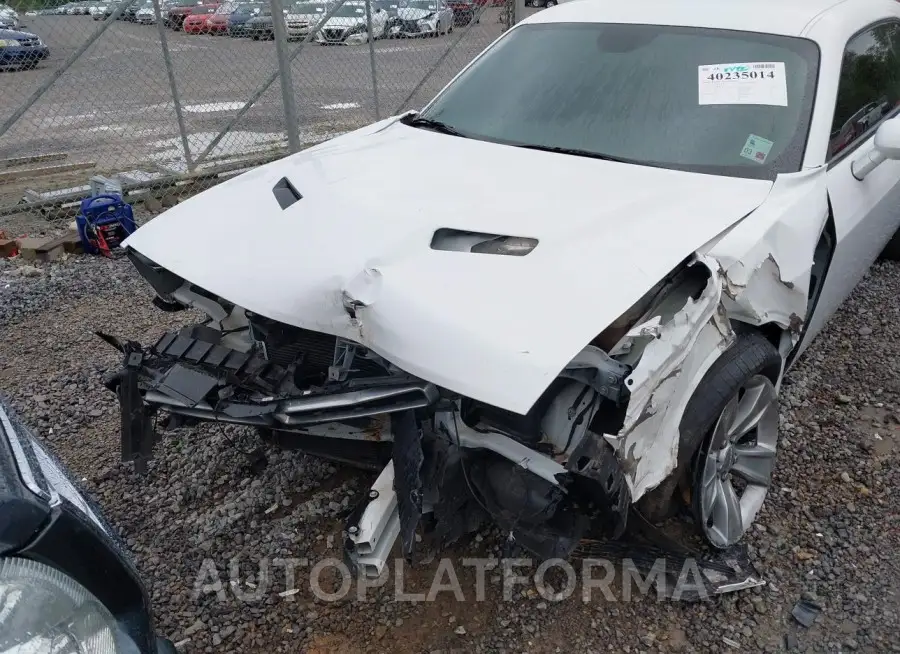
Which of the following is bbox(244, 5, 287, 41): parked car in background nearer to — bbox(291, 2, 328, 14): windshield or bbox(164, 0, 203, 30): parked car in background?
bbox(291, 2, 328, 14): windshield

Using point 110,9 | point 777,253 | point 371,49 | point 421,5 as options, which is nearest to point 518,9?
point 421,5

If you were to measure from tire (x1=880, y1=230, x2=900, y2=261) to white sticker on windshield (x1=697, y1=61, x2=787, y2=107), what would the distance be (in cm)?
240

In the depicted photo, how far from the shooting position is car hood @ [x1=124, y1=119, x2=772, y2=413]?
1743 mm

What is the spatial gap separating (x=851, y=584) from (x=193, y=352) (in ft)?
7.80

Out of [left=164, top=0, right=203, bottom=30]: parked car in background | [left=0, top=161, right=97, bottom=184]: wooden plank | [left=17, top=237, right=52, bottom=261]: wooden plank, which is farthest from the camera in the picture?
[left=0, top=161, right=97, bottom=184]: wooden plank

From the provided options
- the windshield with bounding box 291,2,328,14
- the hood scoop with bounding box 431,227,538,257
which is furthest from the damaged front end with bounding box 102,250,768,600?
the windshield with bounding box 291,2,328,14

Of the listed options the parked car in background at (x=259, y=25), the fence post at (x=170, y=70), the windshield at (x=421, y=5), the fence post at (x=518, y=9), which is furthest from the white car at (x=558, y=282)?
the fence post at (x=518, y=9)

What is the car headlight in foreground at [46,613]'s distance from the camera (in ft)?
3.67

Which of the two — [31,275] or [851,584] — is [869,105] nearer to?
[851,584]

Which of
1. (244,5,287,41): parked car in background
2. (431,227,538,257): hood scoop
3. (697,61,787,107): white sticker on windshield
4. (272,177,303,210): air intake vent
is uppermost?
(697,61,787,107): white sticker on windshield

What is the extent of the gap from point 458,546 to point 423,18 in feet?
21.0

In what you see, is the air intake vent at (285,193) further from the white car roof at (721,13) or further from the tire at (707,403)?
the white car roof at (721,13)

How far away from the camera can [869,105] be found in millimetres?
3189

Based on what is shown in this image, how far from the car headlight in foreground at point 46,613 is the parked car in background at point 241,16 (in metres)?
6.31
